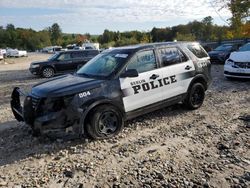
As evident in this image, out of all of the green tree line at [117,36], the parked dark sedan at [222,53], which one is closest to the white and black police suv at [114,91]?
the parked dark sedan at [222,53]

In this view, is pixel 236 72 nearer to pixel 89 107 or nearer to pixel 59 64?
pixel 89 107

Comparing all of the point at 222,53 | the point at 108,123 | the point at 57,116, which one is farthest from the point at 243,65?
the point at 222,53

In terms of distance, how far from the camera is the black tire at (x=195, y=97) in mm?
7605

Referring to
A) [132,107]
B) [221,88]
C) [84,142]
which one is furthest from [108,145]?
[221,88]

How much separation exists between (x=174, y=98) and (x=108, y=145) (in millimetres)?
2257

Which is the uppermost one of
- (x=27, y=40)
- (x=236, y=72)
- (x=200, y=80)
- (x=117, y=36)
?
(x=27, y=40)

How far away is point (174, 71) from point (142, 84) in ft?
3.43

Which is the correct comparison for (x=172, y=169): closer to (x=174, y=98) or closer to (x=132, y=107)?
(x=132, y=107)

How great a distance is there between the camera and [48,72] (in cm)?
1820

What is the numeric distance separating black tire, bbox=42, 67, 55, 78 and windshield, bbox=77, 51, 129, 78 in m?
11.6

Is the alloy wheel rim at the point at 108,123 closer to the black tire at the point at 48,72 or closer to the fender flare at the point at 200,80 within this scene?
the fender flare at the point at 200,80

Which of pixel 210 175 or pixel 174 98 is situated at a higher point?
pixel 174 98

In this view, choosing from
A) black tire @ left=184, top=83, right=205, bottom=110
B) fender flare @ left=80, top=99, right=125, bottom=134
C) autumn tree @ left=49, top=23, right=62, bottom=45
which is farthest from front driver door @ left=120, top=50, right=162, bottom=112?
autumn tree @ left=49, top=23, right=62, bottom=45

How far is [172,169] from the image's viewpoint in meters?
4.66
